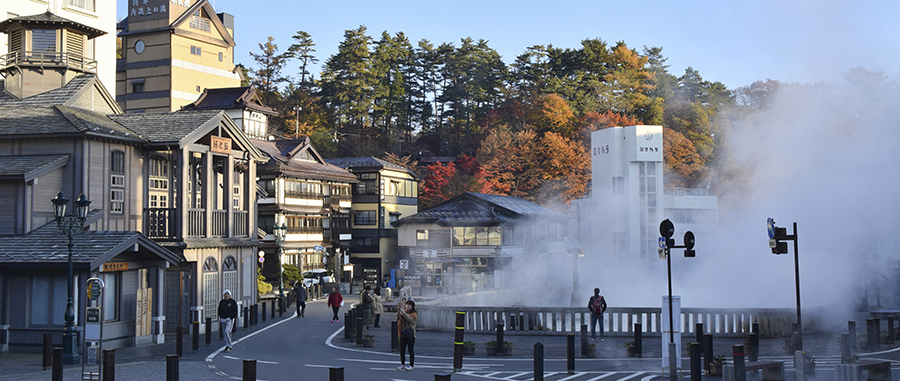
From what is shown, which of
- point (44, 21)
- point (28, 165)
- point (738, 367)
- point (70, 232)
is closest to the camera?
point (738, 367)

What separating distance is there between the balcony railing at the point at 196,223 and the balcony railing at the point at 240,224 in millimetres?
2028

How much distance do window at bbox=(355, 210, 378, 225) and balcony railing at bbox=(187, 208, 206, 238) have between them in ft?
119

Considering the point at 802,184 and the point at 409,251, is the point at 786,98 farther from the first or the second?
the point at 409,251

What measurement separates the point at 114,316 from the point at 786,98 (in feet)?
106

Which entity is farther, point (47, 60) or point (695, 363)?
point (47, 60)

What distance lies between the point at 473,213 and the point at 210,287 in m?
28.5

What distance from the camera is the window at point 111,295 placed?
21.9m

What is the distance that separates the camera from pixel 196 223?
26.6m

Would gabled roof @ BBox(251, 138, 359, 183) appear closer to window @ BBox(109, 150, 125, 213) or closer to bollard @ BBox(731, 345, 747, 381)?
window @ BBox(109, 150, 125, 213)

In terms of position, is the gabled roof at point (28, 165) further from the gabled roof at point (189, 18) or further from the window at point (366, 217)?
the gabled roof at point (189, 18)

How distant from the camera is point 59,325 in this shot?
2125 cm

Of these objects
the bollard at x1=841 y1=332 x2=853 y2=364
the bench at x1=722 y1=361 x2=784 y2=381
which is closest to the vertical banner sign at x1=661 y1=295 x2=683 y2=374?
the bench at x1=722 y1=361 x2=784 y2=381

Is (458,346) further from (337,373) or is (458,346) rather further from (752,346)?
(752,346)

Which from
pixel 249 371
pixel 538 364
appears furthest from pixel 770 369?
pixel 249 371
